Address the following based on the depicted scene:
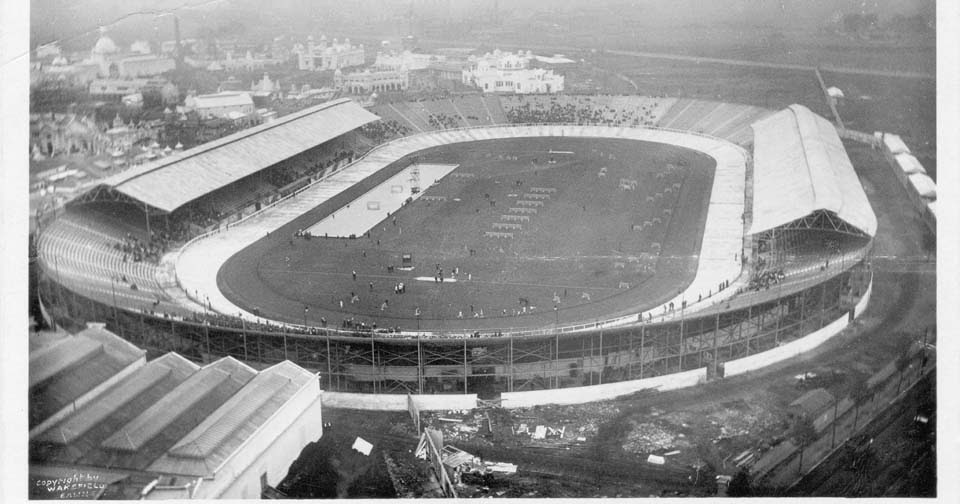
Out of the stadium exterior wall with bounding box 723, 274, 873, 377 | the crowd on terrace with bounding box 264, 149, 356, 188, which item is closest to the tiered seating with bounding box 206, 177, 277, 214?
the crowd on terrace with bounding box 264, 149, 356, 188

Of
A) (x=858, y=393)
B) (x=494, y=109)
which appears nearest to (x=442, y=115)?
(x=494, y=109)

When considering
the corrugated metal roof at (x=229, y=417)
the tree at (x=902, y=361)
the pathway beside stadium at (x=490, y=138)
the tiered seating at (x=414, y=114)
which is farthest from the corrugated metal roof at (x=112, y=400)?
the tiered seating at (x=414, y=114)

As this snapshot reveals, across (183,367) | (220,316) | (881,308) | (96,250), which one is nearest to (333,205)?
(96,250)

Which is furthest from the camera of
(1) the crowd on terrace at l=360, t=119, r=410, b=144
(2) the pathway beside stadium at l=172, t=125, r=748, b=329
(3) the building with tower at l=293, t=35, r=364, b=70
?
(3) the building with tower at l=293, t=35, r=364, b=70

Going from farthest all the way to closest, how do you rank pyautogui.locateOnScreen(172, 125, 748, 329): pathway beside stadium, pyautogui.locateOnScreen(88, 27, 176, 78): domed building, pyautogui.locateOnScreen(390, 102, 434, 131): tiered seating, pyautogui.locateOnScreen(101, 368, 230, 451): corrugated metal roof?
1. pyautogui.locateOnScreen(390, 102, 434, 131): tiered seating
2. pyautogui.locateOnScreen(88, 27, 176, 78): domed building
3. pyautogui.locateOnScreen(172, 125, 748, 329): pathway beside stadium
4. pyautogui.locateOnScreen(101, 368, 230, 451): corrugated metal roof

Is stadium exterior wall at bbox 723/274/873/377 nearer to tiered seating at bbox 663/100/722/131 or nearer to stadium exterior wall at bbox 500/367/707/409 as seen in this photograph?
stadium exterior wall at bbox 500/367/707/409

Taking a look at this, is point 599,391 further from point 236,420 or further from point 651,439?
point 236,420

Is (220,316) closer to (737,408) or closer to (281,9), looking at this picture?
(737,408)
